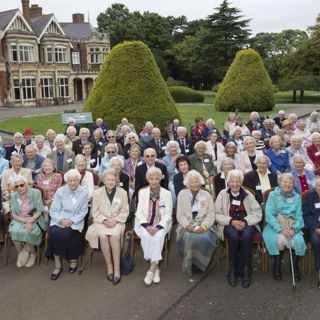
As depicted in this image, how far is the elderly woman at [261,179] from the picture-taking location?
656 cm

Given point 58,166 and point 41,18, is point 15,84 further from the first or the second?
point 58,166

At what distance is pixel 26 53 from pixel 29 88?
419 centimetres

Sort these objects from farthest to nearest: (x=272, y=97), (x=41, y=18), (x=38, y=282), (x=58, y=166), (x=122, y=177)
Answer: (x=41, y=18), (x=272, y=97), (x=58, y=166), (x=122, y=177), (x=38, y=282)

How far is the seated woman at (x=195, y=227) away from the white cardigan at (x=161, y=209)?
0.51 feet

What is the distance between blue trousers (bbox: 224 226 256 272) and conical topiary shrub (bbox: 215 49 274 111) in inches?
1020

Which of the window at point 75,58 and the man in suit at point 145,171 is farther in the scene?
the window at point 75,58

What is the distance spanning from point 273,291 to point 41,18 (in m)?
52.9

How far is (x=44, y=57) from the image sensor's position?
5091 cm

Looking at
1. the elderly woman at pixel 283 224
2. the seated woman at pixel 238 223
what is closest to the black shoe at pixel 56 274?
the seated woman at pixel 238 223

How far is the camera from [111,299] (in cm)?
501

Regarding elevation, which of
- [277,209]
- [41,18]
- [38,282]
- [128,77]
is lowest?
[38,282]

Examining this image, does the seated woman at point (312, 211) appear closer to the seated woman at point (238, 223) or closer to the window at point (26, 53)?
the seated woman at point (238, 223)

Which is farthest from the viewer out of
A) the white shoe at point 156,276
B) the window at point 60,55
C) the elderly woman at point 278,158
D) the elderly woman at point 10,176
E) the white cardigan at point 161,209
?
the window at point 60,55

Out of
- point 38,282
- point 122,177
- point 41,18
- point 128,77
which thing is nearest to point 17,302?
point 38,282
